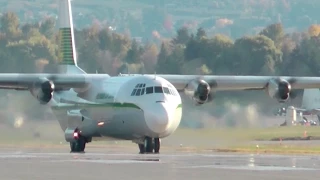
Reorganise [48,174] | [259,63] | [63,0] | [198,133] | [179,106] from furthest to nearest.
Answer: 1. [259,63]
2. [63,0]
3. [198,133]
4. [179,106]
5. [48,174]

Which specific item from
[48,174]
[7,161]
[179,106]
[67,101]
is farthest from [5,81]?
[48,174]

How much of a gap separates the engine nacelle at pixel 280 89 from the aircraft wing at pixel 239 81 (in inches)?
24.2

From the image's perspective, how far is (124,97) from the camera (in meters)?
44.3

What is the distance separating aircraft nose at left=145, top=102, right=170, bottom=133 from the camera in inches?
1666

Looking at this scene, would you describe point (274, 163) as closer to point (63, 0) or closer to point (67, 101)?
point (67, 101)

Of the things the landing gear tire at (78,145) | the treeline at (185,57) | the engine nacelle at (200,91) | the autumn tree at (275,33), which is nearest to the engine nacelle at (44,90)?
the landing gear tire at (78,145)

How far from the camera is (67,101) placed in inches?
1911

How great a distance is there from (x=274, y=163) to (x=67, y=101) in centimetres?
1767

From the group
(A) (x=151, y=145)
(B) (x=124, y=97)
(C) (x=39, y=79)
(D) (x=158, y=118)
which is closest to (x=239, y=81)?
(B) (x=124, y=97)

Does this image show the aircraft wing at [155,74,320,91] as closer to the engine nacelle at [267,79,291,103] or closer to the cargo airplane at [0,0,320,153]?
the cargo airplane at [0,0,320,153]

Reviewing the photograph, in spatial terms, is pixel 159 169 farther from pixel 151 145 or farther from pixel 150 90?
pixel 151 145

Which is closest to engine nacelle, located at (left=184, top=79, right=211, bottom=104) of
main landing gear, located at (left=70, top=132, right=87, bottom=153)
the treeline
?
main landing gear, located at (left=70, top=132, right=87, bottom=153)

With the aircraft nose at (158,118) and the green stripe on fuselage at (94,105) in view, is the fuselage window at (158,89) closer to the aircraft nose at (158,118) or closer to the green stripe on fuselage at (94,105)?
the aircraft nose at (158,118)

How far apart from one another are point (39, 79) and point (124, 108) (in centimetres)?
412
